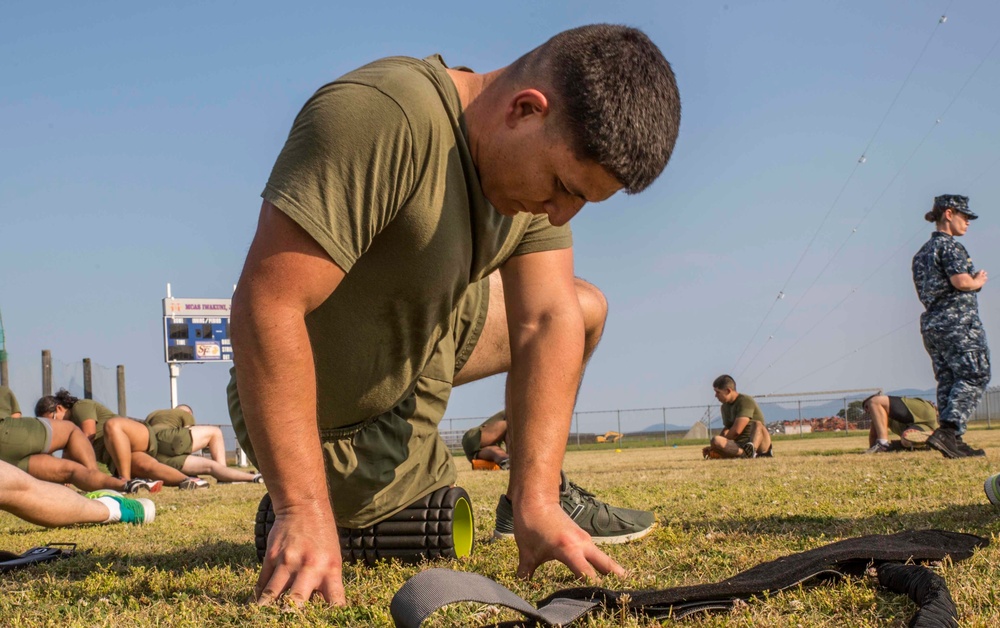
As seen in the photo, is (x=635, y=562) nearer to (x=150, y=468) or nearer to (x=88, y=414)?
(x=150, y=468)

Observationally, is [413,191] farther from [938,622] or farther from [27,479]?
[27,479]

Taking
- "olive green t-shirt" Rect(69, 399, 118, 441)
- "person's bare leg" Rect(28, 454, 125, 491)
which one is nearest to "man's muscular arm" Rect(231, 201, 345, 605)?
"person's bare leg" Rect(28, 454, 125, 491)

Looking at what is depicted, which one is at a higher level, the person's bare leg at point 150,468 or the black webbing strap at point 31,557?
the black webbing strap at point 31,557

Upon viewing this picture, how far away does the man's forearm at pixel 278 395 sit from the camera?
6.89 feet

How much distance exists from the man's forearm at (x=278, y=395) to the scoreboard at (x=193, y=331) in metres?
30.5

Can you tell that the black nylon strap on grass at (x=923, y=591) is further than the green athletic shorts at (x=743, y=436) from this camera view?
No

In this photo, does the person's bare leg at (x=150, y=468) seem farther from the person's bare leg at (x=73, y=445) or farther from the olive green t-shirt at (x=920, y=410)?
the olive green t-shirt at (x=920, y=410)

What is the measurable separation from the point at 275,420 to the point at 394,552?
4.41ft

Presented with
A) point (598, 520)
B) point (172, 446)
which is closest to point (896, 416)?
point (172, 446)

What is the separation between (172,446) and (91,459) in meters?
2.79

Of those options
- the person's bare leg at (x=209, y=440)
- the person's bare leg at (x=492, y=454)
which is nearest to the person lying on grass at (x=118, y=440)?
the person's bare leg at (x=209, y=440)

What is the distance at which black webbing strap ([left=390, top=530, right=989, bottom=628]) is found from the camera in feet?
5.44

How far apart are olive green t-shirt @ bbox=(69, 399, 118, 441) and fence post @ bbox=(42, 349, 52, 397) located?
10825 mm

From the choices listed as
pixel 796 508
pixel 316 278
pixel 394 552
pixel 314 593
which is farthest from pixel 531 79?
pixel 796 508
